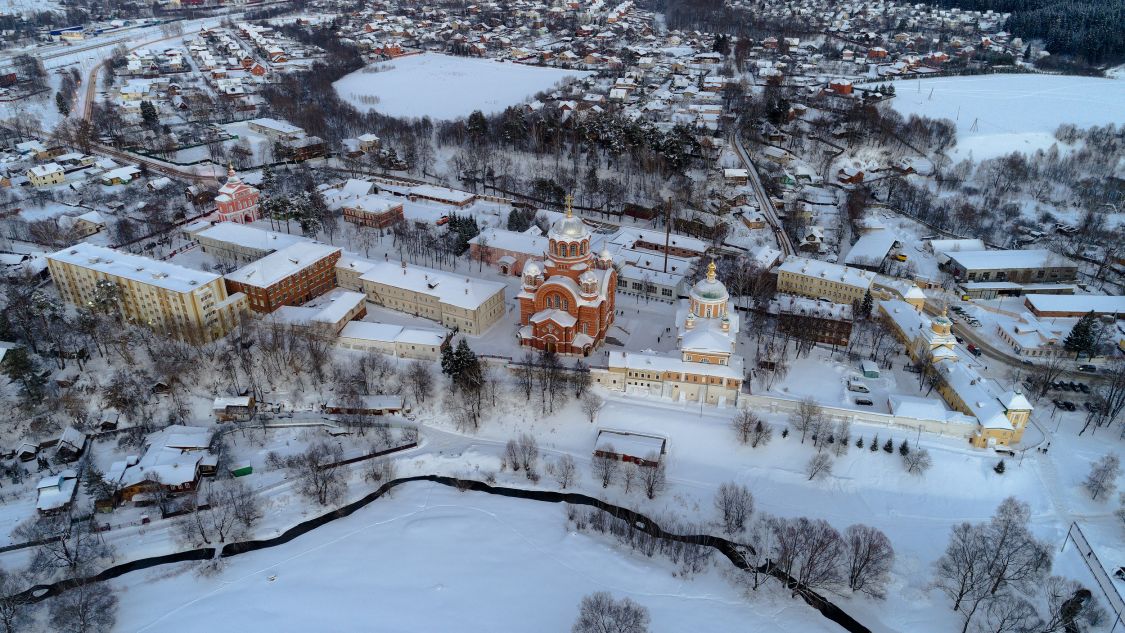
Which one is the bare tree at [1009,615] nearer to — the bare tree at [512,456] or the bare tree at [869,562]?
the bare tree at [869,562]

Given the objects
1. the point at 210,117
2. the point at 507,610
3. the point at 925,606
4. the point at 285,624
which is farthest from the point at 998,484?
the point at 210,117

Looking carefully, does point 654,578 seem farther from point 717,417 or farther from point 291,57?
point 291,57

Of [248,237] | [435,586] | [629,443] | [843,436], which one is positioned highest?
[248,237]

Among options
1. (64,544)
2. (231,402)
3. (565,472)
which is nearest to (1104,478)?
(565,472)

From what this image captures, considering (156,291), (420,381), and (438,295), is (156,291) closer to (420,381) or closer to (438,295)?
(438,295)

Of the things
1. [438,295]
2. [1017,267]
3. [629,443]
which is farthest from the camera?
[1017,267]

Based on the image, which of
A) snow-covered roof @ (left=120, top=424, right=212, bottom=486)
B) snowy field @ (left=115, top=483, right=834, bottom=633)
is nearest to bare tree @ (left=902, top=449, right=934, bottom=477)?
snowy field @ (left=115, top=483, right=834, bottom=633)

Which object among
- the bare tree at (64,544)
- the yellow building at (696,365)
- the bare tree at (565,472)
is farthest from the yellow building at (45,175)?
the bare tree at (565,472)

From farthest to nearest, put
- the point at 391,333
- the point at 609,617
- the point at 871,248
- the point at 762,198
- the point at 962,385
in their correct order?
1. the point at 762,198
2. the point at 871,248
3. the point at 391,333
4. the point at 962,385
5. the point at 609,617
